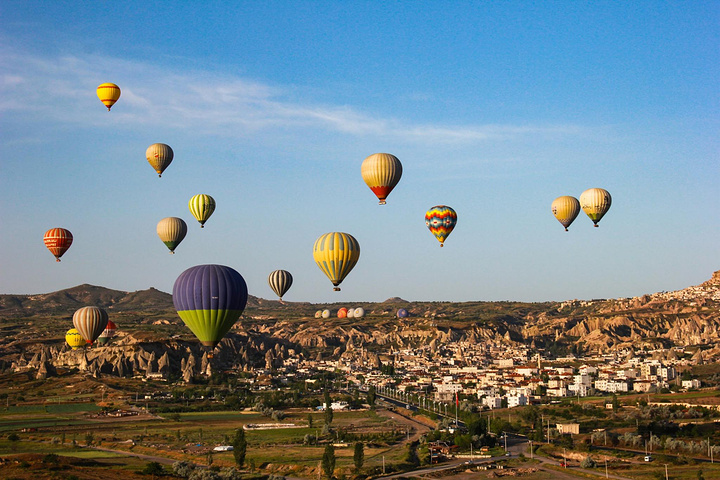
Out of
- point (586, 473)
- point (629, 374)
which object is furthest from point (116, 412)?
point (629, 374)

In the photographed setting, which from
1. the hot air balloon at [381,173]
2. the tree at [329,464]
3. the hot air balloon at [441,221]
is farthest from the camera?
the hot air balloon at [441,221]

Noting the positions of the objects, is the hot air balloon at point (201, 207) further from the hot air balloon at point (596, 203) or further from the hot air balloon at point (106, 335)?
the hot air balloon at point (106, 335)

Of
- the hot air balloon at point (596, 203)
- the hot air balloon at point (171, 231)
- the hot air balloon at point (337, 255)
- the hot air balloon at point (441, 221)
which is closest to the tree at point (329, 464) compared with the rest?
the hot air balloon at point (337, 255)

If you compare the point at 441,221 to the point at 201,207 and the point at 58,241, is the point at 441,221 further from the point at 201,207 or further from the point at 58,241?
the point at 58,241

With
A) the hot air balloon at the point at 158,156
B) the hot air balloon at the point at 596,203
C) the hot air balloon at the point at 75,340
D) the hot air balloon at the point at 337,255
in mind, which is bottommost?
the hot air balloon at the point at 75,340

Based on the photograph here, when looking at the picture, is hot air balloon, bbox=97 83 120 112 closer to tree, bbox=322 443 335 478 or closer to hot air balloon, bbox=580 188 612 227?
tree, bbox=322 443 335 478

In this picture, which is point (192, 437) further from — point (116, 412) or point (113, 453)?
point (116, 412)

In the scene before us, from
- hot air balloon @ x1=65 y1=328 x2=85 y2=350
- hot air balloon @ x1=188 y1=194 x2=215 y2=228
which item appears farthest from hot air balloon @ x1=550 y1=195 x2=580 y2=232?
hot air balloon @ x1=65 y1=328 x2=85 y2=350
